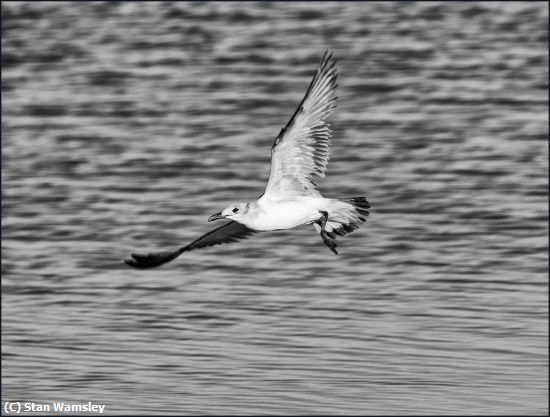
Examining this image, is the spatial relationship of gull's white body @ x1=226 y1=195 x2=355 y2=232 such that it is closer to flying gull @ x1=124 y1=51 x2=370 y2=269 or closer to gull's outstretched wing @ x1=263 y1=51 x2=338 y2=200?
flying gull @ x1=124 y1=51 x2=370 y2=269

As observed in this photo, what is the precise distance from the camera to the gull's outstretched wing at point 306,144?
10.3 m

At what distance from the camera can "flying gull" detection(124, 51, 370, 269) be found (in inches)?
399

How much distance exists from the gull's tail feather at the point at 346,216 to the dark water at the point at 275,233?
3716 millimetres

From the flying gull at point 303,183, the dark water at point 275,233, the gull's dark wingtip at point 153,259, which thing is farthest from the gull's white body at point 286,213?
the dark water at point 275,233

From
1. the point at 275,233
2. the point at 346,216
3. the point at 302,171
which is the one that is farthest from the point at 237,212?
the point at 275,233

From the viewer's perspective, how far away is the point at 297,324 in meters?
16.5

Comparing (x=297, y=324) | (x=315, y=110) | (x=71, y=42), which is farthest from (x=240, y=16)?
(x=315, y=110)

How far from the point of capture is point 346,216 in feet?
34.8

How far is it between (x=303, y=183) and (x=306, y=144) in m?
→ 0.30

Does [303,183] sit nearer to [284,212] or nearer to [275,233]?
[284,212]

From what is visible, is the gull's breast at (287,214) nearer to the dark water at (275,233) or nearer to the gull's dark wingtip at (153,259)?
the gull's dark wingtip at (153,259)

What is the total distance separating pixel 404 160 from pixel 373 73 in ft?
20.9

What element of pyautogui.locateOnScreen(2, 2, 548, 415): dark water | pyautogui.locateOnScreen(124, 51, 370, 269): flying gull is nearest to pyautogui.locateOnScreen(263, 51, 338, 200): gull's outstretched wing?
pyautogui.locateOnScreen(124, 51, 370, 269): flying gull

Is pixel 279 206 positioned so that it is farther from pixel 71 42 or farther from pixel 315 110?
pixel 71 42
